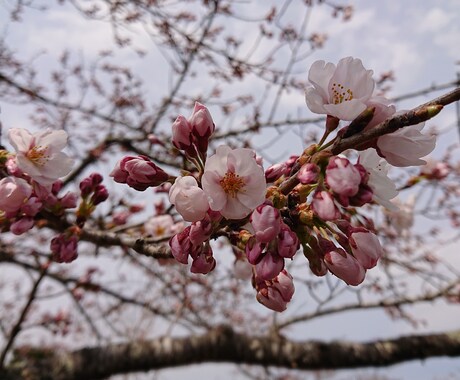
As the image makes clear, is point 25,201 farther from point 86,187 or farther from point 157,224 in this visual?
point 157,224

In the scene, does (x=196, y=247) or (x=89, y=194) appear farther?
(x=89, y=194)

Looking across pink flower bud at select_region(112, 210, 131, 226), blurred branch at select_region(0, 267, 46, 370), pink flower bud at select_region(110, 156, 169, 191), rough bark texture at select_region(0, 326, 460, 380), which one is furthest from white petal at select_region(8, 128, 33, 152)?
rough bark texture at select_region(0, 326, 460, 380)

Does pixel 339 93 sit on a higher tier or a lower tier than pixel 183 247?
higher


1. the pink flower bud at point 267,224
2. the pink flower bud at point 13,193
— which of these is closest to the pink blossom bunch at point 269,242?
the pink flower bud at point 267,224

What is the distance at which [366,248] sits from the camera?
0.91 meters

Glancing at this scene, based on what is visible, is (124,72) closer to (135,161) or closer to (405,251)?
(405,251)

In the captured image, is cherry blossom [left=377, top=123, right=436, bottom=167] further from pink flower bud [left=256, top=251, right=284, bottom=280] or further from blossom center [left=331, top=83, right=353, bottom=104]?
pink flower bud [left=256, top=251, right=284, bottom=280]

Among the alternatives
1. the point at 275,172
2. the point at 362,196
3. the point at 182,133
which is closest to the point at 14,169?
the point at 182,133

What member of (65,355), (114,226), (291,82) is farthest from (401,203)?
(65,355)

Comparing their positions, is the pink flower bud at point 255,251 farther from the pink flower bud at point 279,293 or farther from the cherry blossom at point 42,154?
the cherry blossom at point 42,154

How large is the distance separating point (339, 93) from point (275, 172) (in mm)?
250

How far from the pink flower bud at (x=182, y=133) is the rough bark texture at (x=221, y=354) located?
2972mm

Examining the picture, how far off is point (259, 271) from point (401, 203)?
2.56 metres

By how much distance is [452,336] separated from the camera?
3.82 meters
